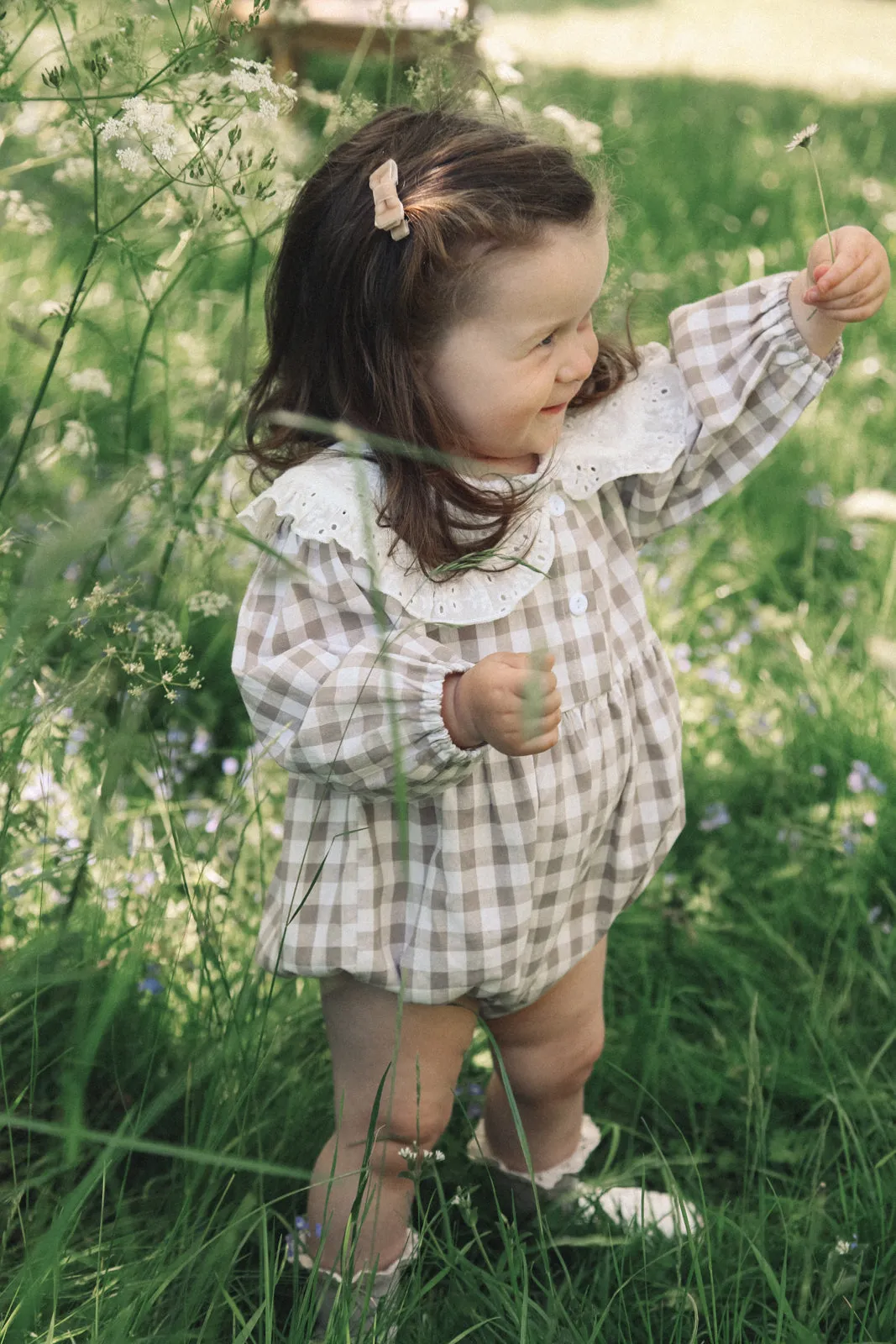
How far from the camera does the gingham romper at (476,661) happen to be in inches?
55.4

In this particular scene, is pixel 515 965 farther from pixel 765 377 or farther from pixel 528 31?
pixel 528 31

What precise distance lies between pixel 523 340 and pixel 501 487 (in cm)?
17

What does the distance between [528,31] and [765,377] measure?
8034 mm

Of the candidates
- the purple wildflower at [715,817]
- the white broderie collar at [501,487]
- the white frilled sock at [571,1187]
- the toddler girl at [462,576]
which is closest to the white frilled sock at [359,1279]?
the toddler girl at [462,576]

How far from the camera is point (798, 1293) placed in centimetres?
158

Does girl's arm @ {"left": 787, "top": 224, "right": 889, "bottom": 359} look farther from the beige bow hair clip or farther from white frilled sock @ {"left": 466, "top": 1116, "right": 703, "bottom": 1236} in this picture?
white frilled sock @ {"left": 466, "top": 1116, "right": 703, "bottom": 1236}

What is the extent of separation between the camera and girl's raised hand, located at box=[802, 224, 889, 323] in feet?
4.97

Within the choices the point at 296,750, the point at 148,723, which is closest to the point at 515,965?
the point at 296,750

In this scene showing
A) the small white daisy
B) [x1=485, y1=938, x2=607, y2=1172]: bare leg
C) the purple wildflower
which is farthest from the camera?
the purple wildflower

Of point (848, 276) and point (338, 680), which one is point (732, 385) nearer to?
point (848, 276)

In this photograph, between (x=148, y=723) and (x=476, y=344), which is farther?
(x=148, y=723)

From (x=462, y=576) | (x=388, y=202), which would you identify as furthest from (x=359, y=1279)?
(x=388, y=202)

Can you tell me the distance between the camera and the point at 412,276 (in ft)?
4.67

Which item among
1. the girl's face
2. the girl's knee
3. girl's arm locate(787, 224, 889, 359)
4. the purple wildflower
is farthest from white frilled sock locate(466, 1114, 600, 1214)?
girl's arm locate(787, 224, 889, 359)
